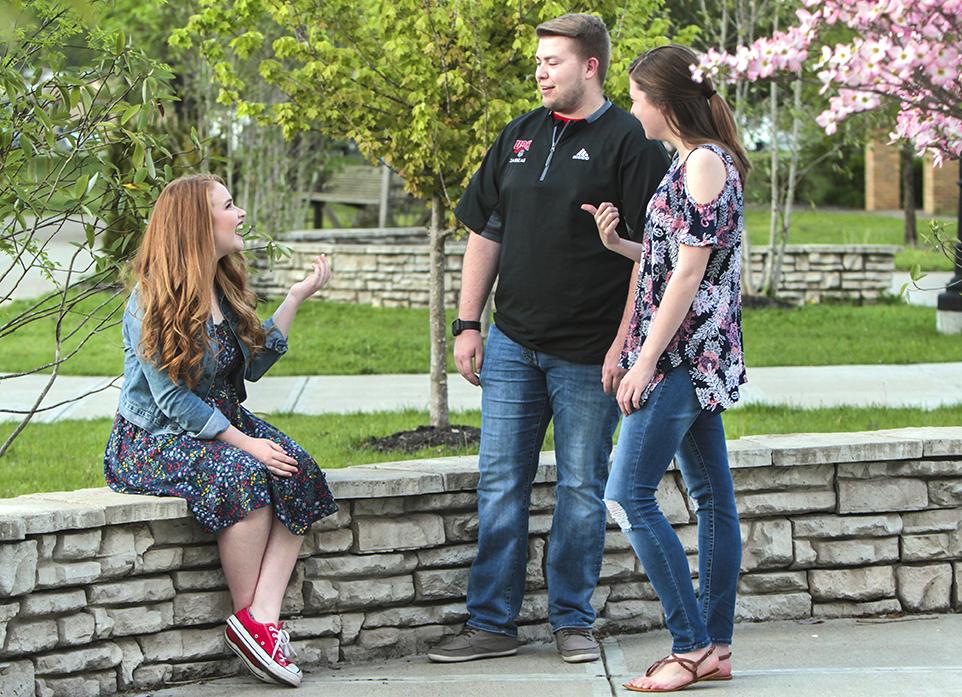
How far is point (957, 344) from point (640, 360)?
725 centimetres

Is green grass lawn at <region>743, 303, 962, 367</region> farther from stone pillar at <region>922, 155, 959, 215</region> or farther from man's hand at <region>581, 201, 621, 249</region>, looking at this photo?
stone pillar at <region>922, 155, 959, 215</region>

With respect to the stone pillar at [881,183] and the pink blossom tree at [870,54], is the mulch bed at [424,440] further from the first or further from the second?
the stone pillar at [881,183]

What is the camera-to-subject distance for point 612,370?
4.02 m

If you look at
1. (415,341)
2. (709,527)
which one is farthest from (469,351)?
(415,341)

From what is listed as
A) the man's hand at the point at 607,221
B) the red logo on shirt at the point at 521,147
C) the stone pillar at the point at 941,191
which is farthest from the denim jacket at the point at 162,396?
the stone pillar at the point at 941,191

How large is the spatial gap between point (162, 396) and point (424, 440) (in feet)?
8.95

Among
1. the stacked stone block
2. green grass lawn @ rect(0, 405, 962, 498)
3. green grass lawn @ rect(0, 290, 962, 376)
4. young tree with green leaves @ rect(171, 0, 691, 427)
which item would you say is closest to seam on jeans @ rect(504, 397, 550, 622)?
green grass lawn @ rect(0, 405, 962, 498)

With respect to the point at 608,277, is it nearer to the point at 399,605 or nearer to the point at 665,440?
the point at 665,440

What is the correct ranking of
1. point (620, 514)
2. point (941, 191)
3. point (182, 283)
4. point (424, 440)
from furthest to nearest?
point (941, 191)
point (424, 440)
point (182, 283)
point (620, 514)

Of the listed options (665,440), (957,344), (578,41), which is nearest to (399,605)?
(665,440)

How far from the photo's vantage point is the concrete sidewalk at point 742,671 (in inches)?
154

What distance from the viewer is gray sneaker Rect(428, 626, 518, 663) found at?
422 centimetres

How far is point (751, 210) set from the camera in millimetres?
24797

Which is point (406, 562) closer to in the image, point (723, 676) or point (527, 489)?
point (527, 489)
